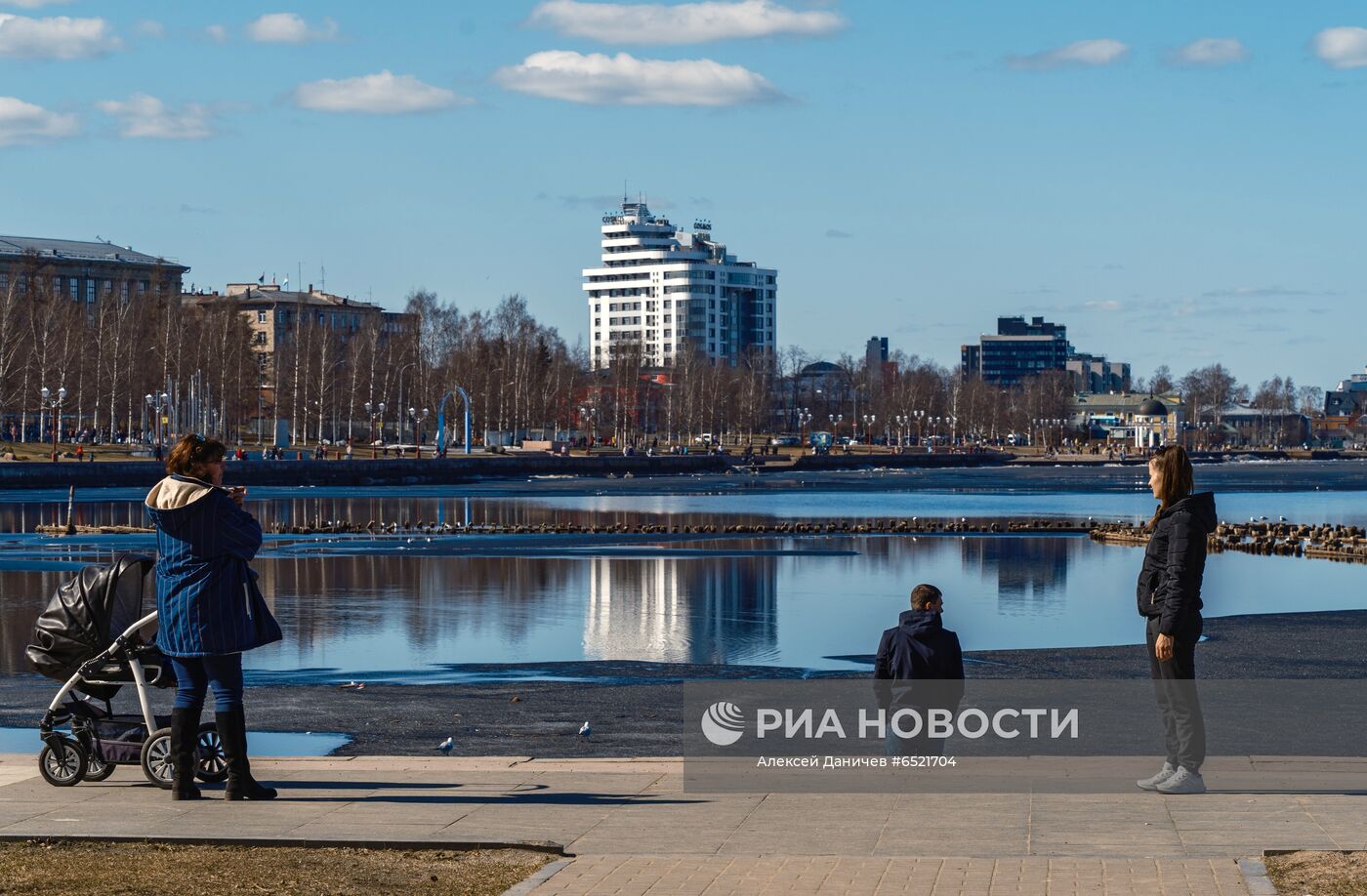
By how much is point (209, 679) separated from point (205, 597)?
0.53m

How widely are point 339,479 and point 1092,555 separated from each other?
5823cm

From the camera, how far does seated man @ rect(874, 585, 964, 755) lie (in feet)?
37.6

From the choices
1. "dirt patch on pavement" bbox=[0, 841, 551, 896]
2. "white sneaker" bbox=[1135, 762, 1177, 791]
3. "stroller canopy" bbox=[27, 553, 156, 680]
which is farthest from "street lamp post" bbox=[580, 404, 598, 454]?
"dirt patch on pavement" bbox=[0, 841, 551, 896]

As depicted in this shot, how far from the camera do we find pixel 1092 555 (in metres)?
44.2

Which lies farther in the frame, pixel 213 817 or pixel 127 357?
pixel 127 357

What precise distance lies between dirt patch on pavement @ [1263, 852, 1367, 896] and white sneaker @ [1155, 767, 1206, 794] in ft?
5.38

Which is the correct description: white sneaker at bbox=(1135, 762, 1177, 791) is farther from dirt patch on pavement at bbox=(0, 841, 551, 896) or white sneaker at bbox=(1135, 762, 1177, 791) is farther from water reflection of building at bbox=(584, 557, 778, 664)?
water reflection of building at bbox=(584, 557, 778, 664)

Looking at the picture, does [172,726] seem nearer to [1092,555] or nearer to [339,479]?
[1092,555]

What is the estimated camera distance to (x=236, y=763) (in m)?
10.2

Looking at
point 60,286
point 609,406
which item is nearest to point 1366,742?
point 609,406

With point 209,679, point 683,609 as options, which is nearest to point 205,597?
point 209,679

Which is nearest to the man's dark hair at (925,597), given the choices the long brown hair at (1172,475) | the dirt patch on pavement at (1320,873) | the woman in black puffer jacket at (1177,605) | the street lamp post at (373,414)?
the woman in black puffer jacket at (1177,605)

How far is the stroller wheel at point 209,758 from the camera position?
35.5 ft

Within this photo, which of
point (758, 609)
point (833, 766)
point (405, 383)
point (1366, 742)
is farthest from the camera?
point (405, 383)
